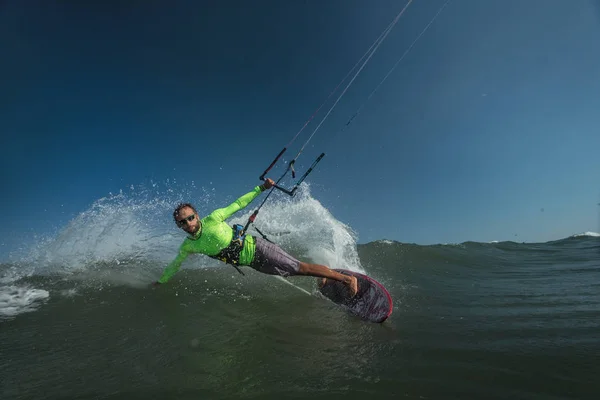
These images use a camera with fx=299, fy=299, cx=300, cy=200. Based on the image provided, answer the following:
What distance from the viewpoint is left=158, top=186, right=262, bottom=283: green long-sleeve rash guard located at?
205 inches

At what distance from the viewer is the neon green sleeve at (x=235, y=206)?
5.30m

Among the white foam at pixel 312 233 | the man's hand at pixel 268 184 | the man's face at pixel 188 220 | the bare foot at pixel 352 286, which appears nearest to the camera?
the man's face at pixel 188 220

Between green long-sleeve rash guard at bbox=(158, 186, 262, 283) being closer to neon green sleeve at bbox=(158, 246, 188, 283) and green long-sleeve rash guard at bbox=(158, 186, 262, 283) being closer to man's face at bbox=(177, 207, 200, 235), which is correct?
neon green sleeve at bbox=(158, 246, 188, 283)

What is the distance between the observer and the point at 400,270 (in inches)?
420

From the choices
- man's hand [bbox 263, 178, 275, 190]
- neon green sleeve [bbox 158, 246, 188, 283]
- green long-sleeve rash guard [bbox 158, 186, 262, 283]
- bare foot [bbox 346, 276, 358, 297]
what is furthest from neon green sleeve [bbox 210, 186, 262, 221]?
bare foot [bbox 346, 276, 358, 297]

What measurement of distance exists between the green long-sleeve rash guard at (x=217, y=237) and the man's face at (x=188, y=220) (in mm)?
156

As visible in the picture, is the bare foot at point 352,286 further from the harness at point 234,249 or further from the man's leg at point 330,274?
the harness at point 234,249

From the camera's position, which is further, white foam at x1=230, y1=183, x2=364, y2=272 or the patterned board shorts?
white foam at x1=230, y1=183, x2=364, y2=272

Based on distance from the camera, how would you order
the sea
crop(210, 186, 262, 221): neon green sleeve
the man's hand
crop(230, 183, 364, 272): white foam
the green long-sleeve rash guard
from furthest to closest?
1. crop(230, 183, 364, 272): white foam
2. the man's hand
3. crop(210, 186, 262, 221): neon green sleeve
4. the green long-sleeve rash guard
5. the sea

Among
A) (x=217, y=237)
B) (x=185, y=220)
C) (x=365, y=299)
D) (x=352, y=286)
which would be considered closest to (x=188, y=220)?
(x=185, y=220)

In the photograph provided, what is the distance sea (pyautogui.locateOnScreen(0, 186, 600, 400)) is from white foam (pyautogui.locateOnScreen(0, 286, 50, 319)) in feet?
0.11

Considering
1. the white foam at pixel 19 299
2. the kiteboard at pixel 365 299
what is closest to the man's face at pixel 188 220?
the kiteboard at pixel 365 299

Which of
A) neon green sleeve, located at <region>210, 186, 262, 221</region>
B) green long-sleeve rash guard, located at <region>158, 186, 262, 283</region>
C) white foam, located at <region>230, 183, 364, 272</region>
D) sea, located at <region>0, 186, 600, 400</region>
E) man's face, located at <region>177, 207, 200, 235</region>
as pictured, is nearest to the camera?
sea, located at <region>0, 186, 600, 400</region>

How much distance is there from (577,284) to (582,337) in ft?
14.0
